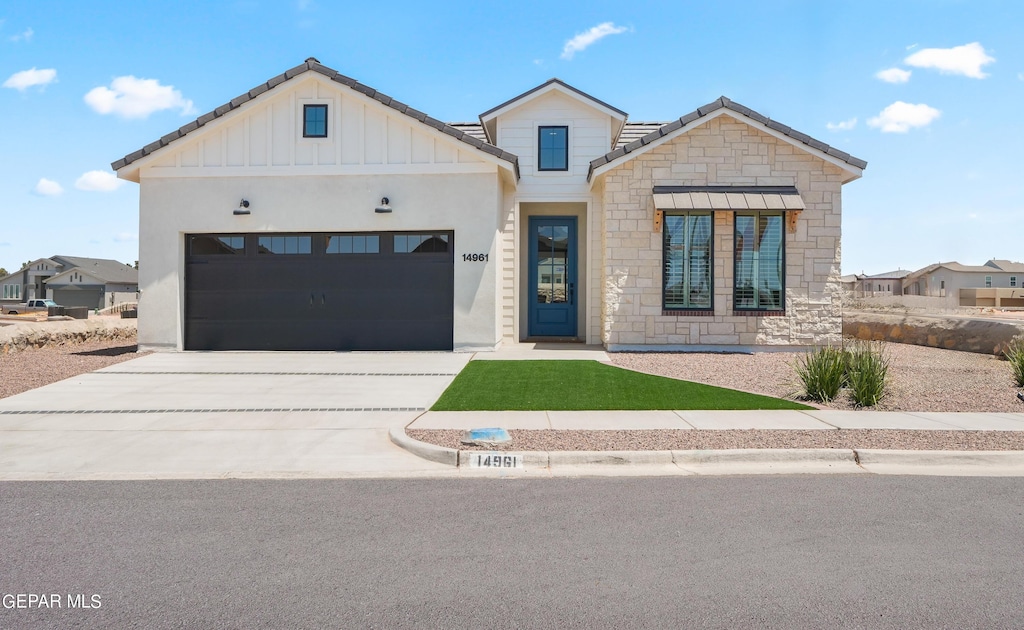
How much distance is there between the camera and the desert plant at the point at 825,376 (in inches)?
370

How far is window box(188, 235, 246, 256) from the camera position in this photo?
15.0 metres

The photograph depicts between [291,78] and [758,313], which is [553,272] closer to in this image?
[758,313]

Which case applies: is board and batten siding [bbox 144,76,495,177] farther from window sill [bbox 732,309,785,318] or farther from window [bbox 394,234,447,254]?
window sill [bbox 732,309,785,318]

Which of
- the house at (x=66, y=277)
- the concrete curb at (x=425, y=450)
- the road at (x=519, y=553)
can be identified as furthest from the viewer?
the house at (x=66, y=277)

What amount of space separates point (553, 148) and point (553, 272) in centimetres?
312

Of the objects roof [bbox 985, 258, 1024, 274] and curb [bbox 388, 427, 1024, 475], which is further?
roof [bbox 985, 258, 1024, 274]

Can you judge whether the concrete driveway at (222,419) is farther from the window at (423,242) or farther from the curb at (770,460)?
the window at (423,242)

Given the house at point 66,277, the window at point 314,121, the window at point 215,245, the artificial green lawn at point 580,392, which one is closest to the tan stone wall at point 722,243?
the artificial green lawn at point 580,392

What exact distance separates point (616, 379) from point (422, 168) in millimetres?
6605

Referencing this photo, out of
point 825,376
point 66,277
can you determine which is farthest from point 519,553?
point 66,277

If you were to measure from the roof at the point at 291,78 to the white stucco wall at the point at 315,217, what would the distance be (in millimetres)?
522

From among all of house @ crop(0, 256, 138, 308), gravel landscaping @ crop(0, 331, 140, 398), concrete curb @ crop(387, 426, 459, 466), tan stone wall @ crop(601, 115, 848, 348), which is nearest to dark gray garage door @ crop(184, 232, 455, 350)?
gravel landscaping @ crop(0, 331, 140, 398)

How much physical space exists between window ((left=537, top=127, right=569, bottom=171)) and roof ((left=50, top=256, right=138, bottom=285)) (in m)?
67.3

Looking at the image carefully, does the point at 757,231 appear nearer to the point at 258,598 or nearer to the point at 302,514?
the point at 302,514
